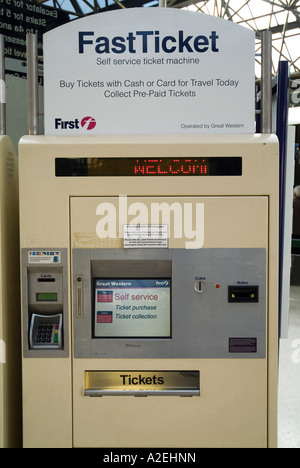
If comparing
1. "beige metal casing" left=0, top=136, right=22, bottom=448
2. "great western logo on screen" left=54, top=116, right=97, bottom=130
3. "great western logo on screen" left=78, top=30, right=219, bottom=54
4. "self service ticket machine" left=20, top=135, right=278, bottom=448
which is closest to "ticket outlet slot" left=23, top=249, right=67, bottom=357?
"self service ticket machine" left=20, top=135, right=278, bottom=448

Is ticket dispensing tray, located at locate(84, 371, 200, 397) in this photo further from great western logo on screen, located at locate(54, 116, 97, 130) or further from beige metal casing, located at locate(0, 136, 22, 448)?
great western logo on screen, located at locate(54, 116, 97, 130)

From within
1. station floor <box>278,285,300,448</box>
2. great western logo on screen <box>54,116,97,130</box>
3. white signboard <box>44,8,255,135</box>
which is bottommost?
station floor <box>278,285,300,448</box>

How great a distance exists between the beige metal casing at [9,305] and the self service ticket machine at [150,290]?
0.11m

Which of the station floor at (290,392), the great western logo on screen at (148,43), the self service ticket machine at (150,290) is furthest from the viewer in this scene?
the station floor at (290,392)

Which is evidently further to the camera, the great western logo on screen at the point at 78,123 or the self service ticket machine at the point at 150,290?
the great western logo on screen at the point at 78,123

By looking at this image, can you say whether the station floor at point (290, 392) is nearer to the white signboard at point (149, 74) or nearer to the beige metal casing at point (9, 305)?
the beige metal casing at point (9, 305)

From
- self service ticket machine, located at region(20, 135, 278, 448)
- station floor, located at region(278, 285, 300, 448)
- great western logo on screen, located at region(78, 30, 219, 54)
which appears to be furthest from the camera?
station floor, located at region(278, 285, 300, 448)

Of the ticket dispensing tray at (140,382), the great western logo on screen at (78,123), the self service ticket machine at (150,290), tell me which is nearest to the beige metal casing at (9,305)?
the self service ticket machine at (150,290)

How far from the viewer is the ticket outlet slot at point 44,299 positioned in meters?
1.94

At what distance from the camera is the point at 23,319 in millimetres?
1943

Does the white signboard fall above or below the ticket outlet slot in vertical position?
above

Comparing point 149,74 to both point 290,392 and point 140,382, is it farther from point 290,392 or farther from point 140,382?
point 290,392

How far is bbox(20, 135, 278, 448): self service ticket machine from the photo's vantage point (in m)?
1.92
